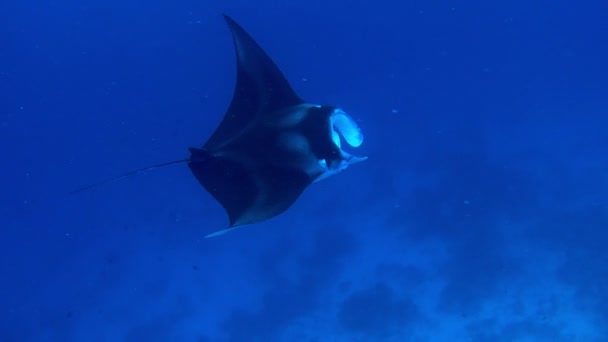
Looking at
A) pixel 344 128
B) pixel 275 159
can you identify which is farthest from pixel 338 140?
pixel 275 159

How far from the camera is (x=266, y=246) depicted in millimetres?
16281

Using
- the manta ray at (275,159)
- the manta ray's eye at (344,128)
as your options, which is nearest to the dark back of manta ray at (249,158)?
the manta ray at (275,159)

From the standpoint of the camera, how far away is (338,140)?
4.35 meters

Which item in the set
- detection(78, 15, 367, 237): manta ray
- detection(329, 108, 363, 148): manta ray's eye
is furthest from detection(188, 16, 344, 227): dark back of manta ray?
detection(329, 108, 363, 148): manta ray's eye

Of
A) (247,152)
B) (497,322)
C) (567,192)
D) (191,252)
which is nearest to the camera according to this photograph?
(247,152)

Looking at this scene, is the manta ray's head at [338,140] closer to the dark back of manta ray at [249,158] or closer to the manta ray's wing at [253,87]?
the dark back of manta ray at [249,158]

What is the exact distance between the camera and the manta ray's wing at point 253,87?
5.10 m

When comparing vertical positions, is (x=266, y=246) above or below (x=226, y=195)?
below

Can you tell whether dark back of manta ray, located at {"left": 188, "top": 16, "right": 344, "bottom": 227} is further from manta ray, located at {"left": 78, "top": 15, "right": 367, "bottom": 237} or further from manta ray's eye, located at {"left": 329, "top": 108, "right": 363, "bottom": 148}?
manta ray's eye, located at {"left": 329, "top": 108, "right": 363, "bottom": 148}

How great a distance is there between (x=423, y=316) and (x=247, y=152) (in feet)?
33.9

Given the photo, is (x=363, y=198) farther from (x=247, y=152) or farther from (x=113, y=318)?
(x=247, y=152)

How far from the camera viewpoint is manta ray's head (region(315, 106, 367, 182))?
167 inches

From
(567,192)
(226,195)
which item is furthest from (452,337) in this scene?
(226,195)

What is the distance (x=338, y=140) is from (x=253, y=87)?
4.32 ft
